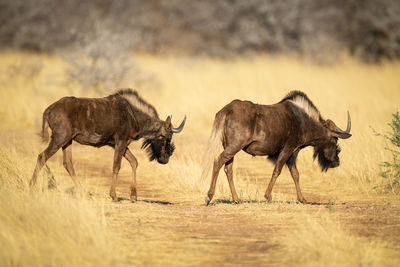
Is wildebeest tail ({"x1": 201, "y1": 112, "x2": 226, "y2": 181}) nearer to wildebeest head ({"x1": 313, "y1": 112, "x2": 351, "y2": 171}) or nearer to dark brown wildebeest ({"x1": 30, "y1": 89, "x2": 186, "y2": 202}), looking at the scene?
dark brown wildebeest ({"x1": 30, "y1": 89, "x2": 186, "y2": 202})

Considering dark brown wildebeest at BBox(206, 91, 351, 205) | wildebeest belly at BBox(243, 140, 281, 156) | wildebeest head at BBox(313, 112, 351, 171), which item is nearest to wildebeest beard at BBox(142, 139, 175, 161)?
dark brown wildebeest at BBox(206, 91, 351, 205)

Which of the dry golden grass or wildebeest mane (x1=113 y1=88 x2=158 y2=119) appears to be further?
wildebeest mane (x1=113 y1=88 x2=158 y2=119)

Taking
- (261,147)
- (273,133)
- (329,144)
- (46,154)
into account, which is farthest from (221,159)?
(46,154)

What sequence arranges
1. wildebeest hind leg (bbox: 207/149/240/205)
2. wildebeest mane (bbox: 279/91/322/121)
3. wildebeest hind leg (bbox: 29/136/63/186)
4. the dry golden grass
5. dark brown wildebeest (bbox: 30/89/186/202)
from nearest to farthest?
the dry golden grass < wildebeest hind leg (bbox: 29/136/63/186) < dark brown wildebeest (bbox: 30/89/186/202) < wildebeest hind leg (bbox: 207/149/240/205) < wildebeest mane (bbox: 279/91/322/121)

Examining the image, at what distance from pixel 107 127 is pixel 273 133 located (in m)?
2.22

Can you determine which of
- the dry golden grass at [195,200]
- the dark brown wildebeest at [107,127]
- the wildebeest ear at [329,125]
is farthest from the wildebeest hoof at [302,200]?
the dark brown wildebeest at [107,127]

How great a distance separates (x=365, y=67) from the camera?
22.0 meters

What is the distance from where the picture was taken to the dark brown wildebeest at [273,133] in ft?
25.2

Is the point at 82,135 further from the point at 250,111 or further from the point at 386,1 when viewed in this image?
the point at 386,1

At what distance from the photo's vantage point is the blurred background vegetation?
2556cm

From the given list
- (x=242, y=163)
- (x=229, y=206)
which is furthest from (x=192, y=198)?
(x=242, y=163)

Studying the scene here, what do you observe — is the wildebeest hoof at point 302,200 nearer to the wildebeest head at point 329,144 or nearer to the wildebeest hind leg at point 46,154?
the wildebeest head at point 329,144

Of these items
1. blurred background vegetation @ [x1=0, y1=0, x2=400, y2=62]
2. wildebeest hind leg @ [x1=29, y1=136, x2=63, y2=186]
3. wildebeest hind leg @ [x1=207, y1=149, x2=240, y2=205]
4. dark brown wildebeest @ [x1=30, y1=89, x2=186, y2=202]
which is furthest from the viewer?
blurred background vegetation @ [x1=0, y1=0, x2=400, y2=62]

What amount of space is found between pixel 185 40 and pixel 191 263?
A: 2473 cm
